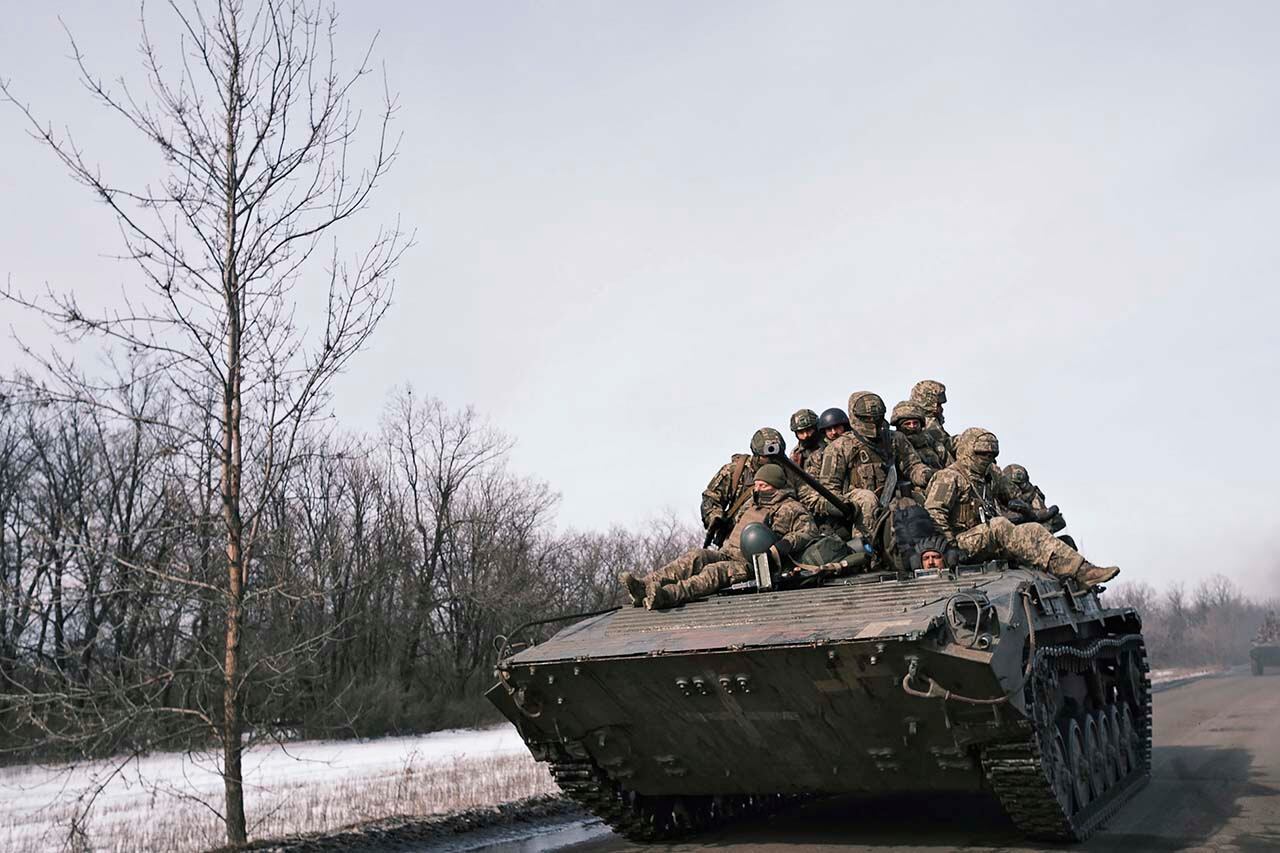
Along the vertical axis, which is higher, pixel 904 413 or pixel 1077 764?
pixel 904 413

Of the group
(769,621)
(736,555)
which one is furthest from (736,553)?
(769,621)

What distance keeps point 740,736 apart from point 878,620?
54.0 inches

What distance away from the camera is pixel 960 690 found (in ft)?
23.4

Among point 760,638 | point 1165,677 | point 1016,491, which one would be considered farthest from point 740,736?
point 1165,677

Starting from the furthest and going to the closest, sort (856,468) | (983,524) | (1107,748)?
1. (856,468)
2. (1107,748)
3. (983,524)

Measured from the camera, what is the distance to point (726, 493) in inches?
407

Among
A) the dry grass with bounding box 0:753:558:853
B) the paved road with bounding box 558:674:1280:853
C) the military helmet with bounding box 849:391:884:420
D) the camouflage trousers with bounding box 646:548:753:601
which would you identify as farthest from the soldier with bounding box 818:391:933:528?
the dry grass with bounding box 0:753:558:853

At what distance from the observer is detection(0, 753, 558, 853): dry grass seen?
9750 millimetres

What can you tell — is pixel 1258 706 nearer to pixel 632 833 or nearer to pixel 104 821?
pixel 632 833

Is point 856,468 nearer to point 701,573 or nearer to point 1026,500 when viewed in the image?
point 701,573

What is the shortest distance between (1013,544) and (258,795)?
26.5 ft

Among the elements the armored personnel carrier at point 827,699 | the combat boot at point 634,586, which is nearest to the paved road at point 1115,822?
the armored personnel carrier at point 827,699

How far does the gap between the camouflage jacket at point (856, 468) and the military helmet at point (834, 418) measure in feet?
0.52

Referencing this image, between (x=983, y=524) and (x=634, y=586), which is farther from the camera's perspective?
(x=983, y=524)
